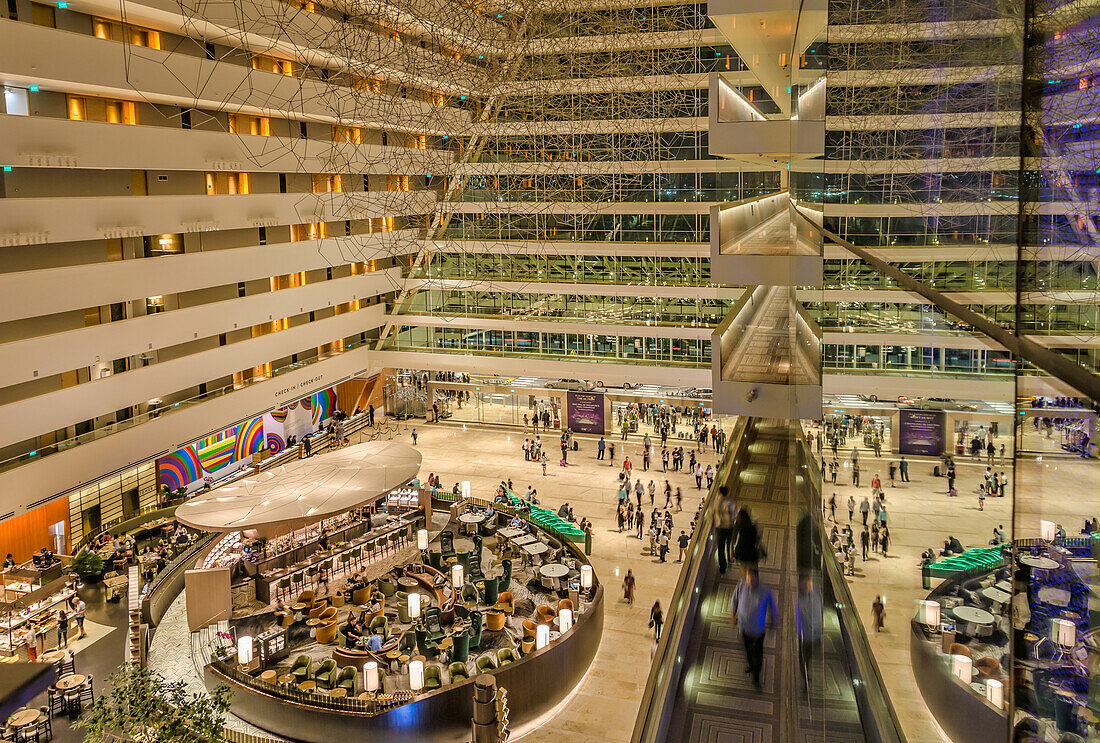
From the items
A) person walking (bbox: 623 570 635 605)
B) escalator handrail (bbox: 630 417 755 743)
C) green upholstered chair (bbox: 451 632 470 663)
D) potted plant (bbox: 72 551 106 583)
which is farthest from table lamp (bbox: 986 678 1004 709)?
potted plant (bbox: 72 551 106 583)

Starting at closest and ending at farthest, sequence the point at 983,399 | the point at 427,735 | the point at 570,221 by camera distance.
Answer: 1. the point at 983,399
2. the point at 427,735
3. the point at 570,221

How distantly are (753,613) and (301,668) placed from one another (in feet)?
28.9

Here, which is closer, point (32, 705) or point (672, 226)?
point (32, 705)

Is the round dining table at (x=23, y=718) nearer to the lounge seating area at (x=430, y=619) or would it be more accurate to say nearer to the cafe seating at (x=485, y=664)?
the lounge seating area at (x=430, y=619)

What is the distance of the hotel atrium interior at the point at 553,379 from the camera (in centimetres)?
54

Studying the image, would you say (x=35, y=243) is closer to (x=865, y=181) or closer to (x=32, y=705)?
(x=32, y=705)

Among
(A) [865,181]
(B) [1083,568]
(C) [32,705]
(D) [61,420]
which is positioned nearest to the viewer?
(B) [1083,568]

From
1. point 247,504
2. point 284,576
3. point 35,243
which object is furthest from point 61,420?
point 284,576

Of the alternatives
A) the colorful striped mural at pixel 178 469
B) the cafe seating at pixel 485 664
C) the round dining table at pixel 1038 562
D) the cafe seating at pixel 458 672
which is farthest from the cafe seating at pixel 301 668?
the round dining table at pixel 1038 562

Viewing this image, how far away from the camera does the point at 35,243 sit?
50.6ft

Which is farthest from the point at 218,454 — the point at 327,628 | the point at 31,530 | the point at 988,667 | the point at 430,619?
the point at 988,667

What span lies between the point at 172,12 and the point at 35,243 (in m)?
5.11

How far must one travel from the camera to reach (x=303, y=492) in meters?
15.6

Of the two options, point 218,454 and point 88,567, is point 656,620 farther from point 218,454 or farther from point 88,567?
point 218,454
